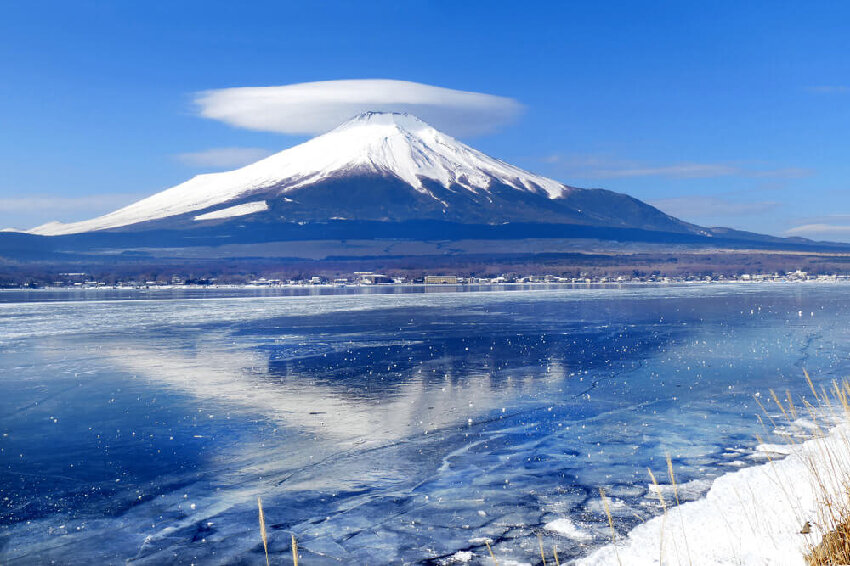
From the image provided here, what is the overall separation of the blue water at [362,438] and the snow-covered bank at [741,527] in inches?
12.3

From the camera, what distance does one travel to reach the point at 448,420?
10805 millimetres

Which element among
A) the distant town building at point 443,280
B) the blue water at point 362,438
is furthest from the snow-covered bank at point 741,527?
the distant town building at point 443,280

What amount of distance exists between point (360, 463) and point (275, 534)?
2198 millimetres

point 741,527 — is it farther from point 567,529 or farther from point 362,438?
point 362,438

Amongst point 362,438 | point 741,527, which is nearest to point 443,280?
point 362,438

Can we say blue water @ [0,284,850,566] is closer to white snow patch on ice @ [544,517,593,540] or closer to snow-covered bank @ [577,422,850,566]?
white snow patch on ice @ [544,517,593,540]

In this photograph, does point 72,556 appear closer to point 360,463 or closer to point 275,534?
point 275,534

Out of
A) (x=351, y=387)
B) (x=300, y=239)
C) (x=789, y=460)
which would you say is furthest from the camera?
(x=300, y=239)

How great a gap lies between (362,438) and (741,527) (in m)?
5.14

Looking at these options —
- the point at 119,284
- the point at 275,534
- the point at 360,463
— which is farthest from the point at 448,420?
the point at 119,284

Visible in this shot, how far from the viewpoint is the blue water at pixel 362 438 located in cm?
651

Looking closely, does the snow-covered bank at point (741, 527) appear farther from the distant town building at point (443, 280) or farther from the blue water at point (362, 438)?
the distant town building at point (443, 280)

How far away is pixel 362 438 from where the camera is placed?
9.76 meters

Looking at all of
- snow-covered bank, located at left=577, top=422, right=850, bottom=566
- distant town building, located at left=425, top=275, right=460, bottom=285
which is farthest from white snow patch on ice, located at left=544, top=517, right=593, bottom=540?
distant town building, located at left=425, top=275, right=460, bottom=285
